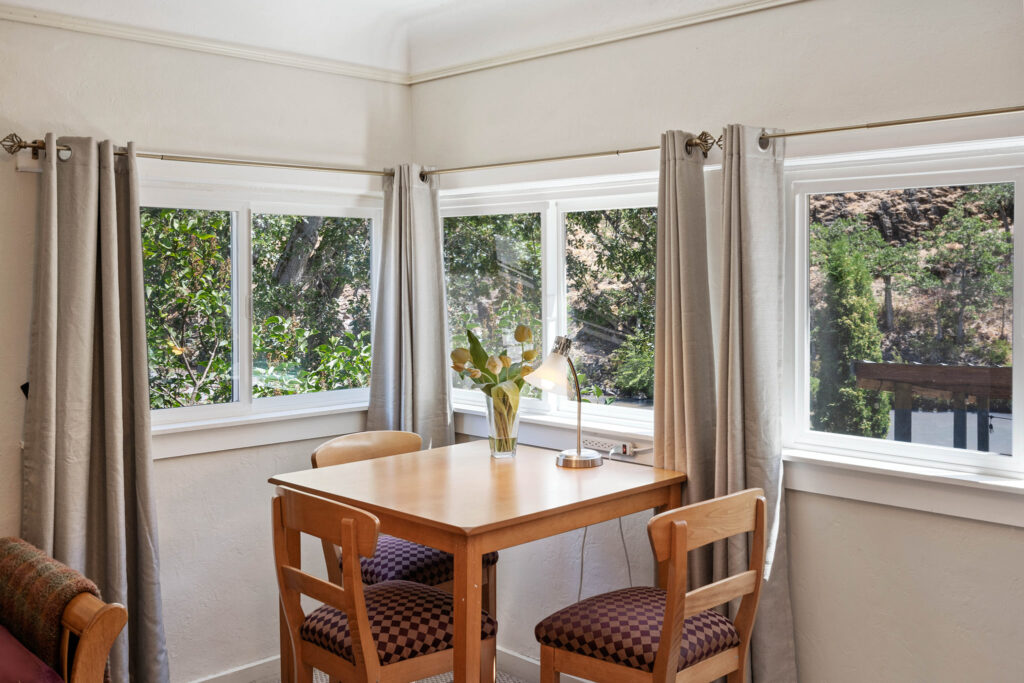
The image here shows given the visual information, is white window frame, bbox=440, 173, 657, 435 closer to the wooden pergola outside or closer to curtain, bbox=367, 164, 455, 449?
curtain, bbox=367, 164, 455, 449

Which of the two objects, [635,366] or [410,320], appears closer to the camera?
[635,366]

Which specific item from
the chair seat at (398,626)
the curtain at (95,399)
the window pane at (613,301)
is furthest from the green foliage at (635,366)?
the curtain at (95,399)

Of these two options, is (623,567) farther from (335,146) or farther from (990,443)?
(335,146)

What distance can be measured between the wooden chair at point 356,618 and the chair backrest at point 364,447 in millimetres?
699

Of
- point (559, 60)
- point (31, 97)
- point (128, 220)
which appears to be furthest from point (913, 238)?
point (31, 97)

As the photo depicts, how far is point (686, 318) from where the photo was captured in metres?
2.84

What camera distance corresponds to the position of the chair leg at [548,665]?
2488 millimetres

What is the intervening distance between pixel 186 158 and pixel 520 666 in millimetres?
2300

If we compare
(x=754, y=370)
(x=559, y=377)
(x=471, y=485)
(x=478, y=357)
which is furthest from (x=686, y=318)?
(x=471, y=485)

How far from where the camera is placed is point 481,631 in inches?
95.1

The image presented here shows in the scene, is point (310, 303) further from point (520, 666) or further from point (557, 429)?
point (520, 666)

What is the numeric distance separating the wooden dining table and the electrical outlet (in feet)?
0.48

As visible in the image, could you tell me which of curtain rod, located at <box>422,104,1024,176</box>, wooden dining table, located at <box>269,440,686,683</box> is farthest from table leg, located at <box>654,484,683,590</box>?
curtain rod, located at <box>422,104,1024,176</box>

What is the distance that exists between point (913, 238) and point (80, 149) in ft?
8.48
